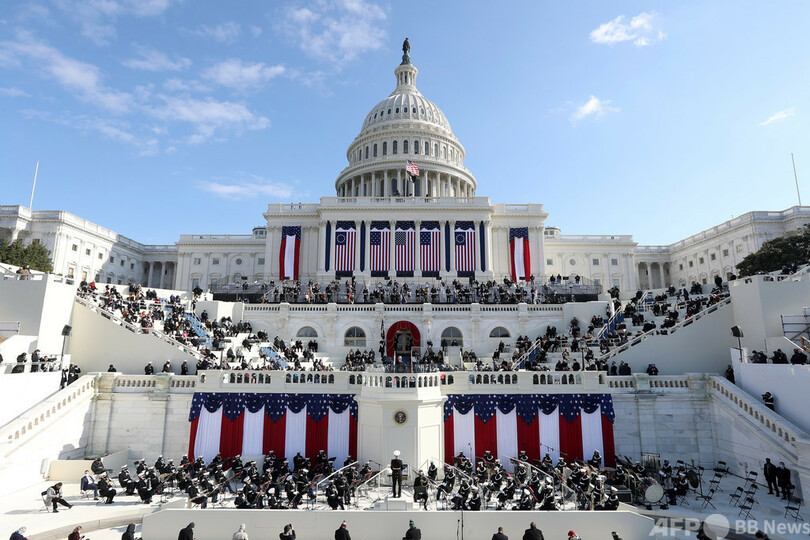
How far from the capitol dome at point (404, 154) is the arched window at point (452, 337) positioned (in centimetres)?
3887

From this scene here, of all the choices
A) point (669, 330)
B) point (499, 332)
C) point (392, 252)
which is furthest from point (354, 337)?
point (669, 330)

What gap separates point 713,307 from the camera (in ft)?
105

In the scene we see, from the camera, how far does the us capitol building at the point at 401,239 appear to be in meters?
62.6

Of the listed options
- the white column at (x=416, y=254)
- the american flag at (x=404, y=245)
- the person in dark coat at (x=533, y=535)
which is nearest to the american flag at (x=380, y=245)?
the american flag at (x=404, y=245)

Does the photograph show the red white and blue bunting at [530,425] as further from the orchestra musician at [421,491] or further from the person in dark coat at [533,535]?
the person in dark coat at [533,535]

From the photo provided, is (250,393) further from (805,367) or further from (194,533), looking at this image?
(805,367)

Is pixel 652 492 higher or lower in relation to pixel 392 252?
lower

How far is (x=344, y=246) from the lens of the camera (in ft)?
206

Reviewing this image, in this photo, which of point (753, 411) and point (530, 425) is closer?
point (753, 411)

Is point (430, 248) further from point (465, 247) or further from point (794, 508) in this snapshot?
point (794, 508)

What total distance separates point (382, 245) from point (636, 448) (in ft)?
139

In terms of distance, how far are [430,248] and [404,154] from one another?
2743cm

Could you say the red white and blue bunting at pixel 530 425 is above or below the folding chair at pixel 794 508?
above

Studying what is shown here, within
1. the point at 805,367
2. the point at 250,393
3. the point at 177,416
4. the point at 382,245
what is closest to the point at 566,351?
the point at 805,367
